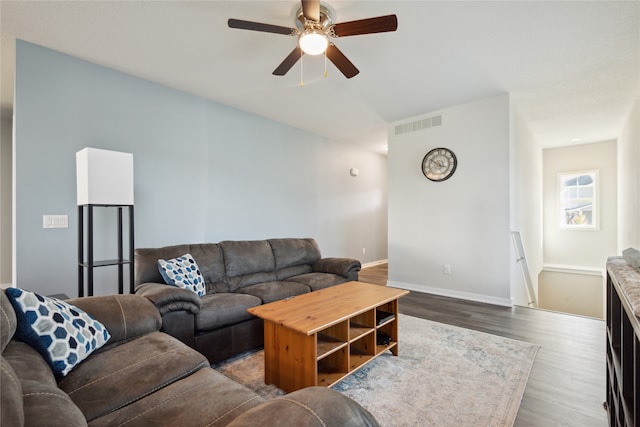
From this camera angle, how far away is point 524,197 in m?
4.72

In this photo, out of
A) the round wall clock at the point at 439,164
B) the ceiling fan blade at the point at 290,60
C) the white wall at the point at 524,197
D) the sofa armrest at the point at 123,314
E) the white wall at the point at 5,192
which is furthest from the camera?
the white wall at the point at 5,192

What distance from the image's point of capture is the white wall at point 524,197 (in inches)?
157

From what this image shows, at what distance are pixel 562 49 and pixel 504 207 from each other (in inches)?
71.1

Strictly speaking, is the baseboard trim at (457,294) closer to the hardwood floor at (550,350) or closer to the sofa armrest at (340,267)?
the hardwood floor at (550,350)

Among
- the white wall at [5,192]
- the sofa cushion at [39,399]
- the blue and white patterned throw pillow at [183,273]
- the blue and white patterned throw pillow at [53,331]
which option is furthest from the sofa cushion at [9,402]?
the white wall at [5,192]

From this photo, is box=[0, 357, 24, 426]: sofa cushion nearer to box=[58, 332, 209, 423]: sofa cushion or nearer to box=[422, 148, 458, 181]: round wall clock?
box=[58, 332, 209, 423]: sofa cushion

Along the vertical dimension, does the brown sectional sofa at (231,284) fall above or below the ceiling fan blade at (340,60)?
below

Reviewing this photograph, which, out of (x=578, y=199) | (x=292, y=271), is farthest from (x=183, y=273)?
(x=578, y=199)

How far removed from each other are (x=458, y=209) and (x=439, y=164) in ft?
2.37

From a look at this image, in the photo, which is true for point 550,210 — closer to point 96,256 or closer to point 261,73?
point 261,73

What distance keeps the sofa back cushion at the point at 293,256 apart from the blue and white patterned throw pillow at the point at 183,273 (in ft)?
3.26

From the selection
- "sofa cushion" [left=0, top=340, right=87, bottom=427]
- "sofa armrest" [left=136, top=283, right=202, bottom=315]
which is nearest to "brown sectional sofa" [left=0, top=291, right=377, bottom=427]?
"sofa cushion" [left=0, top=340, right=87, bottom=427]

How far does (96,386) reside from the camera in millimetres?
1221

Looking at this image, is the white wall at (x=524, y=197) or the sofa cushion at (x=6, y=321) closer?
the sofa cushion at (x=6, y=321)
